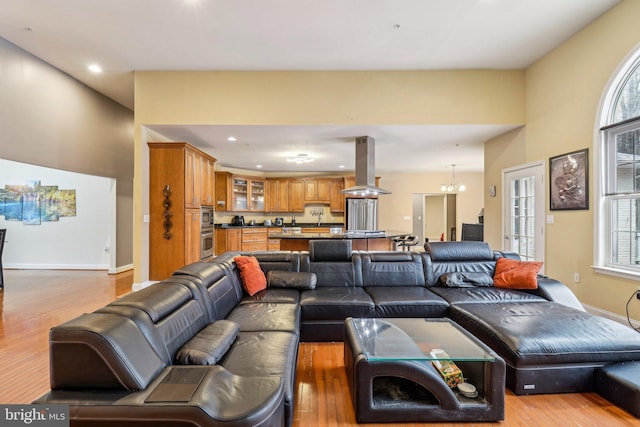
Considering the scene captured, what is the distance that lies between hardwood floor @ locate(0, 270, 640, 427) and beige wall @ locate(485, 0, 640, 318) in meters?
1.95

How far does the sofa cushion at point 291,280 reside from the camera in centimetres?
316

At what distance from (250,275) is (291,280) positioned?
1.45ft

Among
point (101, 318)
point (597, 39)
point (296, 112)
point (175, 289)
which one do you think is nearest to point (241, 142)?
point (296, 112)

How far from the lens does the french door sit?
4332mm

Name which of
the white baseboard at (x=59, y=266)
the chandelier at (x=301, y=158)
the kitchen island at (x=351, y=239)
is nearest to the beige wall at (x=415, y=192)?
the chandelier at (x=301, y=158)

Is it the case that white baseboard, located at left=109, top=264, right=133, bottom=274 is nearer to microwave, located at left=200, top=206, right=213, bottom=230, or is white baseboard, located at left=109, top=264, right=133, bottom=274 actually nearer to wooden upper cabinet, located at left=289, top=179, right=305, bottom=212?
microwave, located at left=200, top=206, right=213, bottom=230

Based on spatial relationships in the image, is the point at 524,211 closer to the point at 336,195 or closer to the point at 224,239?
the point at 336,195

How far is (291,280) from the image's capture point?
10.5 ft

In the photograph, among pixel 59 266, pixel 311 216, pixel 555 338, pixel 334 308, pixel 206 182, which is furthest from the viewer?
Result: pixel 311 216

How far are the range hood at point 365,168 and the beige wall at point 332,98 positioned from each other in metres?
0.76

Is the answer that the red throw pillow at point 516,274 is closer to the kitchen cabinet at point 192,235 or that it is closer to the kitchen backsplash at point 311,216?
the kitchen cabinet at point 192,235

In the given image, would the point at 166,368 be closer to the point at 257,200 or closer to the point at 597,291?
the point at 597,291

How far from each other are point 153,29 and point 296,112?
2026mm

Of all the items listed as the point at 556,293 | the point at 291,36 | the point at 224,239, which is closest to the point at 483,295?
the point at 556,293
